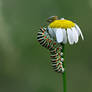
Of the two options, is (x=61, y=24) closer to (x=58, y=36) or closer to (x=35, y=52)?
(x=58, y=36)

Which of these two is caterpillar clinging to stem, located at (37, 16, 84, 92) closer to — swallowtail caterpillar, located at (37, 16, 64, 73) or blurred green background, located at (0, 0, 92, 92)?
swallowtail caterpillar, located at (37, 16, 64, 73)

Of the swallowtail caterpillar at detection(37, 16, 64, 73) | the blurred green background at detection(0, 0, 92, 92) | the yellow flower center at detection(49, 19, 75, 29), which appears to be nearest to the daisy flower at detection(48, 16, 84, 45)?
the yellow flower center at detection(49, 19, 75, 29)

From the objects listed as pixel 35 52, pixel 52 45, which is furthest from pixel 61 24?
pixel 35 52

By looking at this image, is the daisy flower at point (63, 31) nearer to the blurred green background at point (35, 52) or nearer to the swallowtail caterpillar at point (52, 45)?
the swallowtail caterpillar at point (52, 45)

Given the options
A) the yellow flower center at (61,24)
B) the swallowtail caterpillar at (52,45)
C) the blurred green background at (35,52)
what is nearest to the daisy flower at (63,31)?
the yellow flower center at (61,24)

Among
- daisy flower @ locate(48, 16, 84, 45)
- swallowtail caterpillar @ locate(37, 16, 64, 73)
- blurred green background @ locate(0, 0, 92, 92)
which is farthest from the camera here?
blurred green background @ locate(0, 0, 92, 92)
